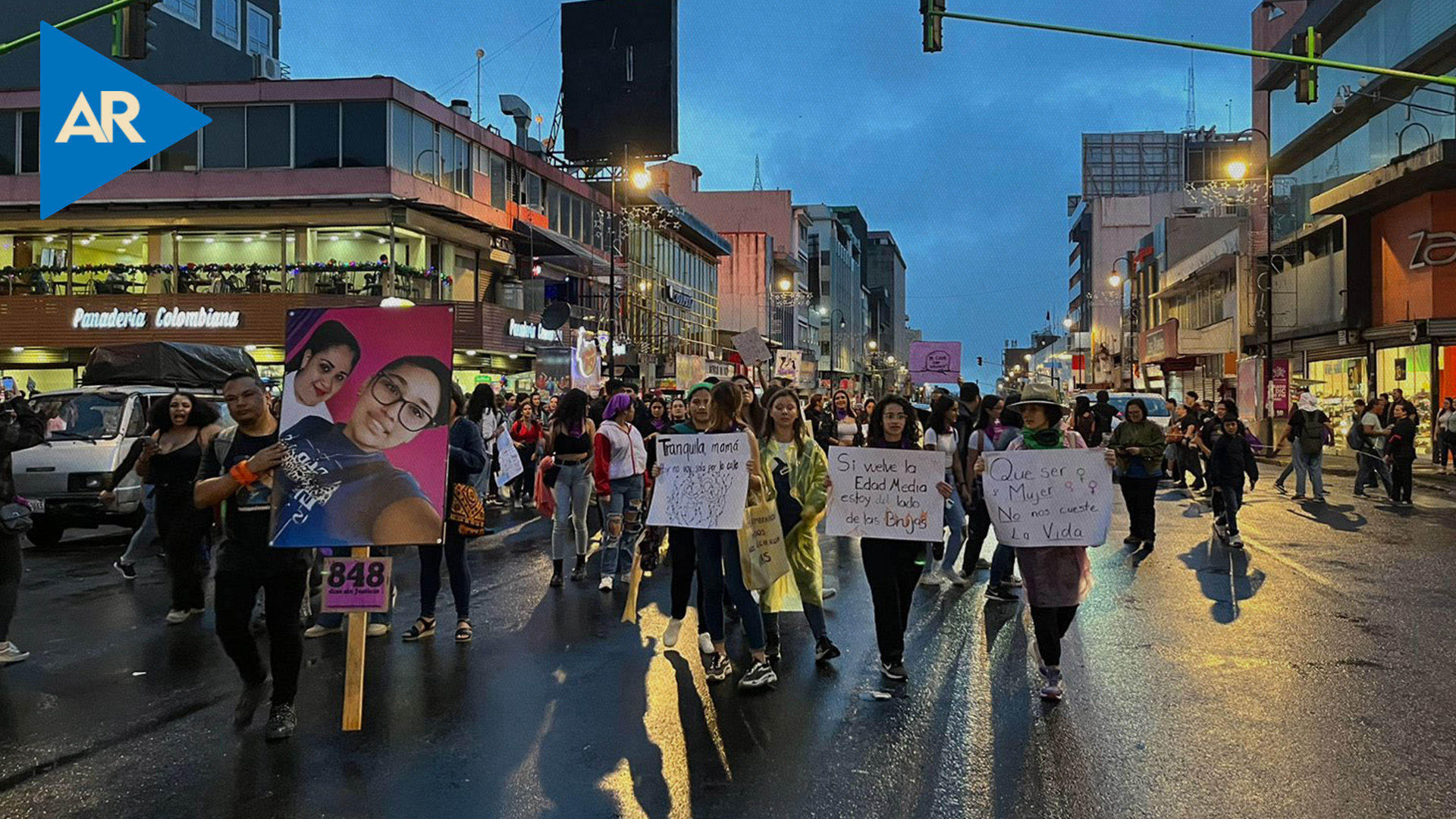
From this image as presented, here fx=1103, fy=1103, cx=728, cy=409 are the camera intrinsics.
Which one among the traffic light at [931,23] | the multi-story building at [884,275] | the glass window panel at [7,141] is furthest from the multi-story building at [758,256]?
the multi-story building at [884,275]

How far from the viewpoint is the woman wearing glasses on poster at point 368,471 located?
5.76 meters

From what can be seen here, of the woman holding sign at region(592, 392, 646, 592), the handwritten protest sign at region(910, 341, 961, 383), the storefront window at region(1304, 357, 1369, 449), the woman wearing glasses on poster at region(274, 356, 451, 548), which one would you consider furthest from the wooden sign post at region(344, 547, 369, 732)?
the storefront window at region(1304, 357, 1369, 449)

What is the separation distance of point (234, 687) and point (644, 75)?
1935 inches

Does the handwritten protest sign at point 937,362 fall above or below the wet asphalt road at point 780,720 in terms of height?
above

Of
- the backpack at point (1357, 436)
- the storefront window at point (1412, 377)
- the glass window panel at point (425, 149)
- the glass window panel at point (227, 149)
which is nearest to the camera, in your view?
the backpack at point (1357, 436)

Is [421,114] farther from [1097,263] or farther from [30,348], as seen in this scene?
[1097,263]

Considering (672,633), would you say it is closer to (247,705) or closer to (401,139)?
(247,705)

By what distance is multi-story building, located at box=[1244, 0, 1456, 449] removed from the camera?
28203mm

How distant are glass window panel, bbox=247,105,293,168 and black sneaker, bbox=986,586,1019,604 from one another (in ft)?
102

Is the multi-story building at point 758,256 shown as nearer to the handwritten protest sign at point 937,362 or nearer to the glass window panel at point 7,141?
the glass window panel at point 7,141

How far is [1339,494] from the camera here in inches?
797

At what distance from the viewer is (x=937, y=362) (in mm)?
31578

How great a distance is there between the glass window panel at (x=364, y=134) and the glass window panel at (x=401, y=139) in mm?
241

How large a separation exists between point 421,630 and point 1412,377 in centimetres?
3024
